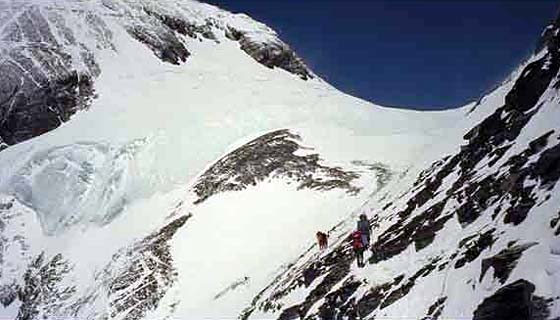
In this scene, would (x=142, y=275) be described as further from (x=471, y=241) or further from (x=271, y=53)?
(x=271, y=53)

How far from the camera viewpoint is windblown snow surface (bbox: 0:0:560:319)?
56.4 feet

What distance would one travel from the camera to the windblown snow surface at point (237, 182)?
1719 centimetres

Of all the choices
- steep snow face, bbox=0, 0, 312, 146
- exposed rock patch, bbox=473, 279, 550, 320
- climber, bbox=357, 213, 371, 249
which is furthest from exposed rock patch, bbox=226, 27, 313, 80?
exposed rock patch, bbox=473, 279, 550, 320

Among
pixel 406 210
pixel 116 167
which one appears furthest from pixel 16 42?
pixel 406 210

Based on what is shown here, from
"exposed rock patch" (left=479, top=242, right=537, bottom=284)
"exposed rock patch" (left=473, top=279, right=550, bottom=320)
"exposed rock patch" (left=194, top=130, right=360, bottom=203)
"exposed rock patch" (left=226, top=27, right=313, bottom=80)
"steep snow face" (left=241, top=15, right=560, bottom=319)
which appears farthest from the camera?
"exposed rock patch" (left=226, top=27, right=313, bottom=80)

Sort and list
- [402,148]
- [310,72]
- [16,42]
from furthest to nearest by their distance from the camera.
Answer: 1. [310,72]
2. [16,42]
3. [402,148]

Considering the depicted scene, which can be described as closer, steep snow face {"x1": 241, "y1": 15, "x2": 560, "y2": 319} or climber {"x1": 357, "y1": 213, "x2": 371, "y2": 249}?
steep snow face {"x1": 241, "y1": 15, "x2": 560, "y2": 319}

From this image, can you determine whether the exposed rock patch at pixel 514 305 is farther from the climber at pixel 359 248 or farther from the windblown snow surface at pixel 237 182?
the climber at pixel 359 248

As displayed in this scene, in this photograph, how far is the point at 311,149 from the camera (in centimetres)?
4456

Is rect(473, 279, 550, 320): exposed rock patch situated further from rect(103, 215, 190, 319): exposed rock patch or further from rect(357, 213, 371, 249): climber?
rect(103, 215, 190, 319): exposed rock patch

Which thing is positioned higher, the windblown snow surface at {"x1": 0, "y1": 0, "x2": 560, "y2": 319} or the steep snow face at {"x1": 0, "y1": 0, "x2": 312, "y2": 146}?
the steep snow face at {"x1": 0, "y1": 0, "x2": 312, "y2": 146}

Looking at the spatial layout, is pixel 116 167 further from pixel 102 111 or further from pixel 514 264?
pixel 514 264

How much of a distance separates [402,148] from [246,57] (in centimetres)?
3753

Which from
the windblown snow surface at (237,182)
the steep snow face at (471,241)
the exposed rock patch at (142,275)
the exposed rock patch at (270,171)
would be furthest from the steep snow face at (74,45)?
the steep snow face at (471,241)
